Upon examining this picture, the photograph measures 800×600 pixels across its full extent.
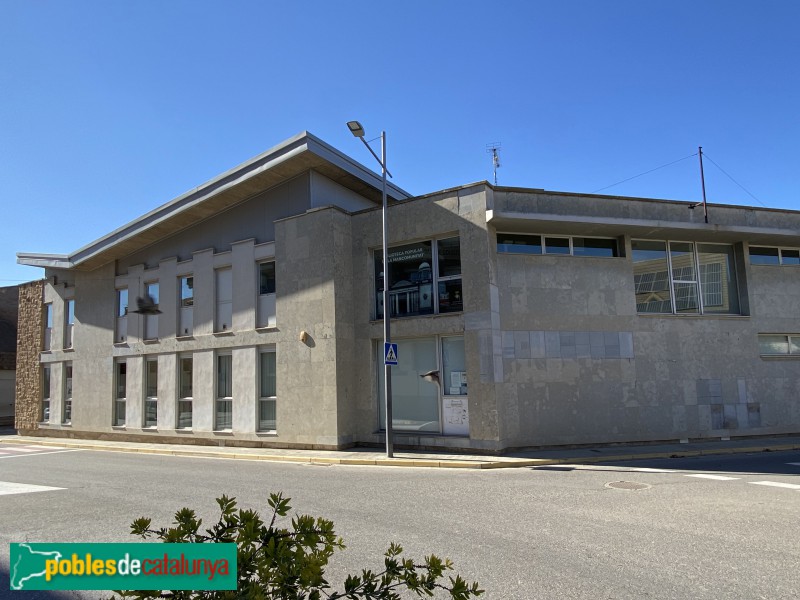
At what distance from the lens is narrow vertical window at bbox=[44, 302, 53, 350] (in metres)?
25.6

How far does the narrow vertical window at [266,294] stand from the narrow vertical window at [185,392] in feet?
13.1

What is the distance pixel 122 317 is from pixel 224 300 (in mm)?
6292

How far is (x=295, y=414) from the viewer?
16578 millimetres

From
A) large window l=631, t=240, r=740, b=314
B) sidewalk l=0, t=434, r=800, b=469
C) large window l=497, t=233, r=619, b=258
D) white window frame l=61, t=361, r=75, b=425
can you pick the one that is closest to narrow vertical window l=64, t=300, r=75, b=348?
white window frame l=61, t=361, r=75, b=425

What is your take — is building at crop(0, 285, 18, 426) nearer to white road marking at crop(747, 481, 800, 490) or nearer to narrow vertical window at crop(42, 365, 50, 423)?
narrow vertical window at crop(42, 365, 50, 423)

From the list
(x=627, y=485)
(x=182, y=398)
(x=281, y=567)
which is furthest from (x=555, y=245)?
(x=281, y=567)

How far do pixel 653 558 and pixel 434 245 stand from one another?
36.9 feet

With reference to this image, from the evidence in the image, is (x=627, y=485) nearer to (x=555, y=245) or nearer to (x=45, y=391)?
(x=555, y=245)

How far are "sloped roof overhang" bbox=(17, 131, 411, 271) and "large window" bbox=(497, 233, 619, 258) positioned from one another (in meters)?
5.95

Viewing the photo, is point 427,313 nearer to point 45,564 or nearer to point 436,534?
point 436,534

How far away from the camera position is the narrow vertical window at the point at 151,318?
21.1m

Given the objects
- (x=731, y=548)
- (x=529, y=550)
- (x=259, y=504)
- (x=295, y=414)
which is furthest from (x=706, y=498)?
(x=295, y=414)

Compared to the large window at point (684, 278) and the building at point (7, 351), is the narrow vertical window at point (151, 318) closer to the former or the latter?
the building at point (7, 351)

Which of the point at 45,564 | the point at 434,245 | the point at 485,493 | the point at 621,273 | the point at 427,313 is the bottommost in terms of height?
the point at 485,493
